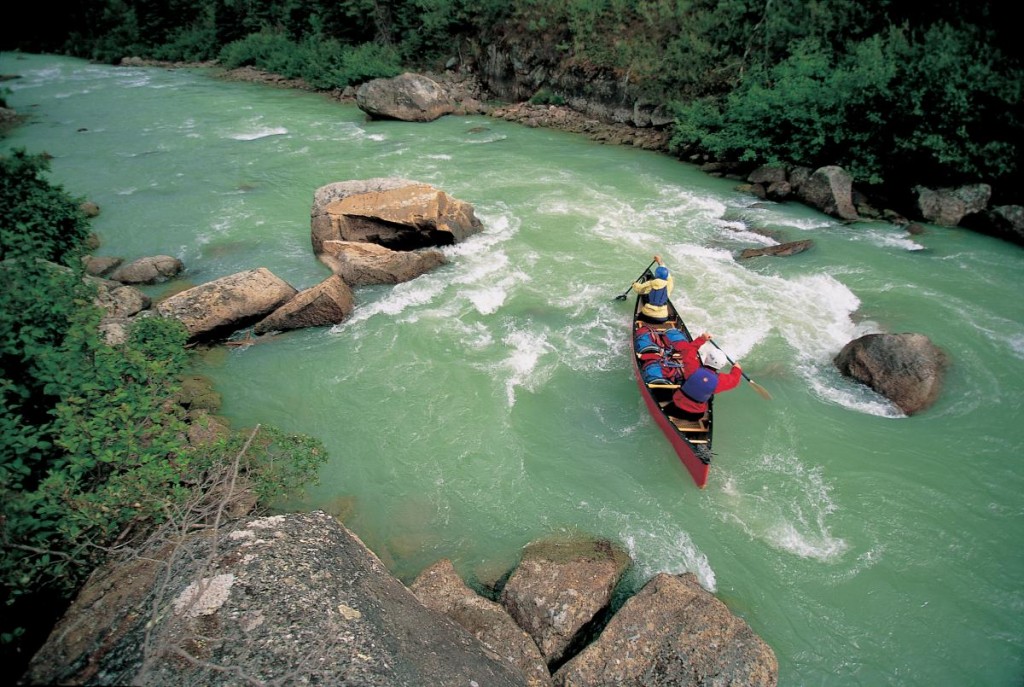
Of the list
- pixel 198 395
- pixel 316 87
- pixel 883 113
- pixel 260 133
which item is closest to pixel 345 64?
pixel 316 87

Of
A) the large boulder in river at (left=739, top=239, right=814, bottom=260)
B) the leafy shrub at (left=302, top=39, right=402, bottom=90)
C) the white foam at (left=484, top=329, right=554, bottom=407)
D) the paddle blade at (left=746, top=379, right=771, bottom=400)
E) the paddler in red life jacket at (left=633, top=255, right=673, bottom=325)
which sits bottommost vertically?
the white foam at (left=484, top=329, right=554, bottom=407)

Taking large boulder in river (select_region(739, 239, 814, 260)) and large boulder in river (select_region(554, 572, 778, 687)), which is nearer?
large boulder in river (select_region(554, 572, 778, 687))

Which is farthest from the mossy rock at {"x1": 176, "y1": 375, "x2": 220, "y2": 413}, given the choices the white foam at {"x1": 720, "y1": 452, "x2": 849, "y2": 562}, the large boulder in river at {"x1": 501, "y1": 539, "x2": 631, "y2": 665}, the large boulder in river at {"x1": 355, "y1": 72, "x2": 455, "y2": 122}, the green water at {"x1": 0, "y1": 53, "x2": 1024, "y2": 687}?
the large boulder in river at {"x1": 355, "y1": 72, "x2": 455, "y2": 122}

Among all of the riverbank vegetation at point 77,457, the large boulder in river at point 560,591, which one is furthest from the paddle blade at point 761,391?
the riverbank vegetation at point 77,457

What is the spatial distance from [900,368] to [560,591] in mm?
6410

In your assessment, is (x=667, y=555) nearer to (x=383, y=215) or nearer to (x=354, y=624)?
(x=354, y=624)

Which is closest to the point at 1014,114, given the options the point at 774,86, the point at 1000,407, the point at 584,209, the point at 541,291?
the point at 774,86

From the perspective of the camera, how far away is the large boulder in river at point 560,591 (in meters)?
5.31

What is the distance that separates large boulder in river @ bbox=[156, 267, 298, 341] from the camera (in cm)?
920

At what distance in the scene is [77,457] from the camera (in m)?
4.86

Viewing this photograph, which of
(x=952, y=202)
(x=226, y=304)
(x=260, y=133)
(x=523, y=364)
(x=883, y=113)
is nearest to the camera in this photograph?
(x=523, y=364)

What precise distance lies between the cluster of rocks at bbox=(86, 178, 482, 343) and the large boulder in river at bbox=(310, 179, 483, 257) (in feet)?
0.07

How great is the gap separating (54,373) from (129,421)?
870 mm

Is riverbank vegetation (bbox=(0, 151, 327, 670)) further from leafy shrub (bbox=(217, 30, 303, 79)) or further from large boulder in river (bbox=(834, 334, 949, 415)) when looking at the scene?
leafy shrub (bbox=(217, 30, 303, 79))
